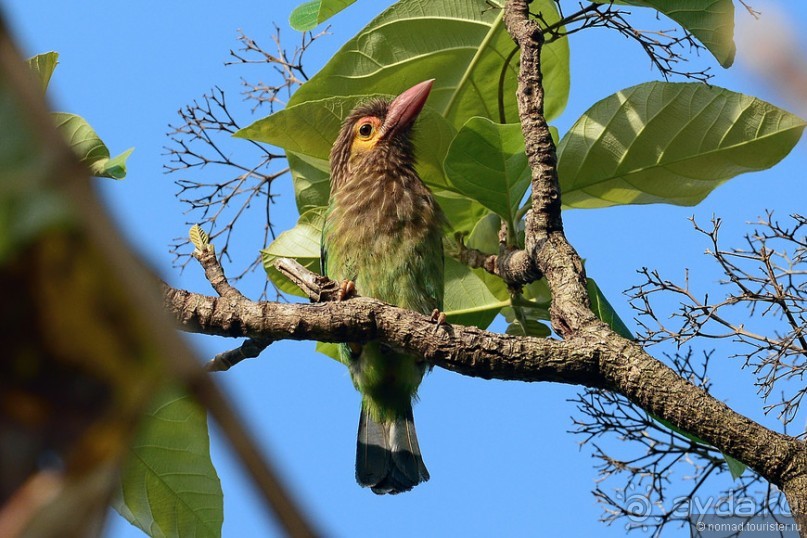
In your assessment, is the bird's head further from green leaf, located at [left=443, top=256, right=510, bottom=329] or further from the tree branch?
the tree branch

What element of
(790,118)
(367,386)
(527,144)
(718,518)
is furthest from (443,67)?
(718,518)

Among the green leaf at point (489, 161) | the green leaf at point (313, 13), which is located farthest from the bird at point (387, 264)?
the green leaf at point (489, 161)

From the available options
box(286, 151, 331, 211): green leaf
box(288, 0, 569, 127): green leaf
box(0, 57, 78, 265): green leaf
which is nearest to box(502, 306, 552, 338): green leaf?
box(288, 0, 569, 127): green leaf

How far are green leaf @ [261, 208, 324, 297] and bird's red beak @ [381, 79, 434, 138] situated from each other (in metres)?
0.53

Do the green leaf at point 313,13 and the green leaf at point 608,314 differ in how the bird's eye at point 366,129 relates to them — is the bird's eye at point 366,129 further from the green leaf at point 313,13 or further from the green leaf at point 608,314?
the green leaf at point 608,314

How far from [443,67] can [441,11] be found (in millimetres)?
187

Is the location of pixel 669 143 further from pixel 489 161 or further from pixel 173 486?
pixel 173 486

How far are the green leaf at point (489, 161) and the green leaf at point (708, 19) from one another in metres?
0.54

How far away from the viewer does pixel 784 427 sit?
7.60 feet

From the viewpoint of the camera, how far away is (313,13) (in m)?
2.78

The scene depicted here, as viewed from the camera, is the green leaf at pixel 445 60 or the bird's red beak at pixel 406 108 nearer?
the green leaf at pixel 445 60

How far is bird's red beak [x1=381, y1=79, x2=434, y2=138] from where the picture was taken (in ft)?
9.84

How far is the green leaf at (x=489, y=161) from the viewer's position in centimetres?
237

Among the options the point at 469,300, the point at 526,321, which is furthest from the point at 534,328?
the point at 469,300
